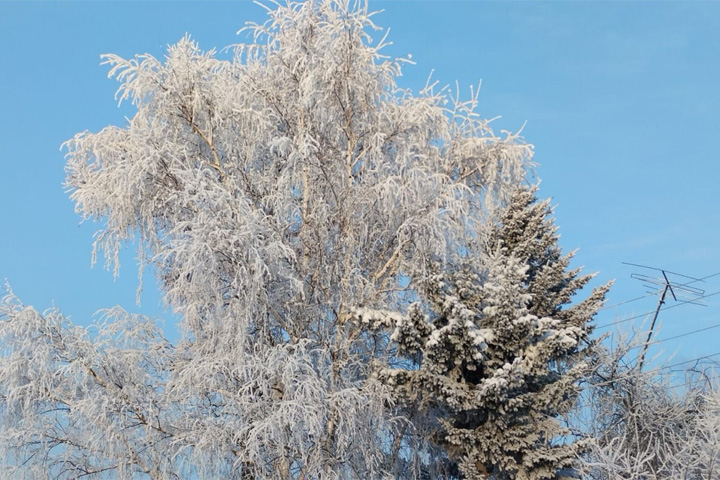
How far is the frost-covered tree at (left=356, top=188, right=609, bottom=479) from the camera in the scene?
39.1ft

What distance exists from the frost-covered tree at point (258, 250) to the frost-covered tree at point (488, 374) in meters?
0.64

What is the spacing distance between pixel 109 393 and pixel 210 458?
1.79m

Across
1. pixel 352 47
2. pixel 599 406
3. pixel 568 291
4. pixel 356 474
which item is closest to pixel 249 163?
pixel 352 47

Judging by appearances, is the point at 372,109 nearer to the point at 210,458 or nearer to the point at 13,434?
the point at 210,458

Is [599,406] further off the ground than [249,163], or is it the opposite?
[249,163]

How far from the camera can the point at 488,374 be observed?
12289 millimetres

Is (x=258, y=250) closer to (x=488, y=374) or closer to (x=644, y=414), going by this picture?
(x=488, y=374)

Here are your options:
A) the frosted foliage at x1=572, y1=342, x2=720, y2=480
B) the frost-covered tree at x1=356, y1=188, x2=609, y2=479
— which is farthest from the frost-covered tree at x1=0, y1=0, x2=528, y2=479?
the frosted foliage at x1=572, y1=342, x2=720, y2=480

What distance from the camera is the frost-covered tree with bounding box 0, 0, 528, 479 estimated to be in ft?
38.3

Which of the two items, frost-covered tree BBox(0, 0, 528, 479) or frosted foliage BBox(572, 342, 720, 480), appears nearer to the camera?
frost-covered tree BBox(0, 0, 528, 479)

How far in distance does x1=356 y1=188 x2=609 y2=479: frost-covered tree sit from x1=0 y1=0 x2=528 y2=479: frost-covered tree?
64cm

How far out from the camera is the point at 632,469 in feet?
43.1

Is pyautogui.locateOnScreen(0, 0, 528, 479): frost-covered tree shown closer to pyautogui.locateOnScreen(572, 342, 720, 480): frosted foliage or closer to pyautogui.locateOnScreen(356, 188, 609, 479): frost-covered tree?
pyautogui.locateOnScreen(356, 188, 609, 479): frost-covered tree

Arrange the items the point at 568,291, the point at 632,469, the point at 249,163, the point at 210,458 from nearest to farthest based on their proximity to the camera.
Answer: the point at 210,458, the point at 632,469, the point at 249,163, the point at 568,291
